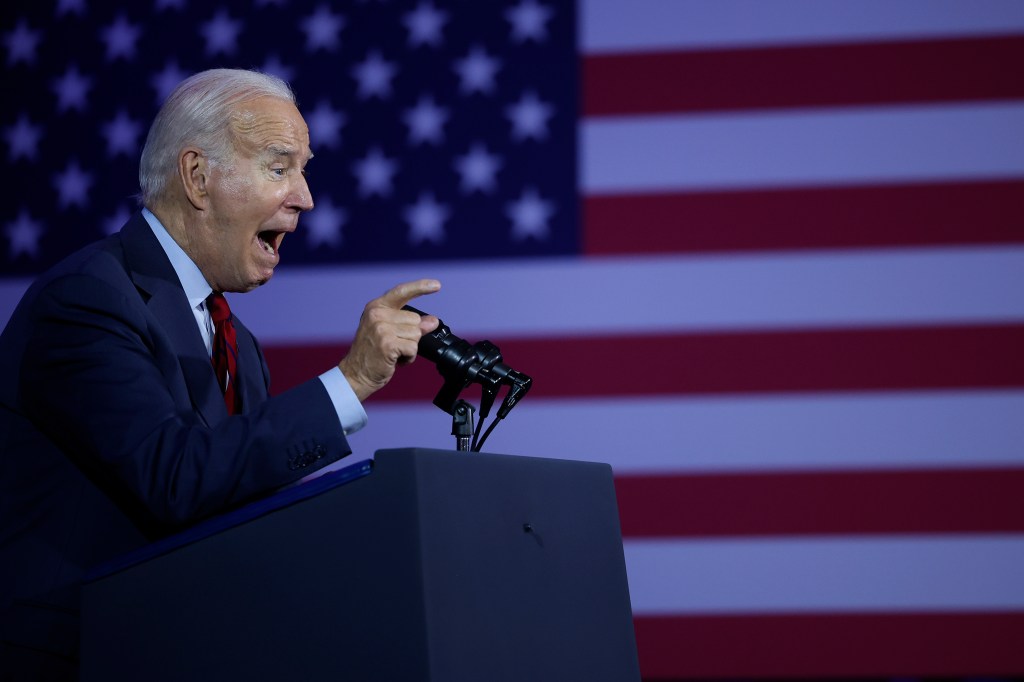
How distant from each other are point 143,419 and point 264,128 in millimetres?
563

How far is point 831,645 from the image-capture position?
2514 millimetres

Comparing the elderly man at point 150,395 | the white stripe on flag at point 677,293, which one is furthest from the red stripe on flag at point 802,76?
the elderly man at point 150,395

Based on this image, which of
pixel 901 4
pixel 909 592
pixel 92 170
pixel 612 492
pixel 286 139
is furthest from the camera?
pixel 92 170

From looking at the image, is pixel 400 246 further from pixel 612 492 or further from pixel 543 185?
pixel 612 492

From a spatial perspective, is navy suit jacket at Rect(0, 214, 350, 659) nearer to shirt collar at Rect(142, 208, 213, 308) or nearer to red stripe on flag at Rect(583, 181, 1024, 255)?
shirt collar at Rect(142, 208, 213, 308)

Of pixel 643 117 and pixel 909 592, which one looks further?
pixel 643 117

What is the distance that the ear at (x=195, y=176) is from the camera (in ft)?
4.99

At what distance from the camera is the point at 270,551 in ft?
3.03

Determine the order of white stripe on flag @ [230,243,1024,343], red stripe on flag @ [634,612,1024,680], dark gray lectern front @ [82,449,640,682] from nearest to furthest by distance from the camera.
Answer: dark gray lectern front @ [82,449,640,682], red stripe on flag @ [634,612,1024,680], white stripe on flag @ [230,243,1024,343]

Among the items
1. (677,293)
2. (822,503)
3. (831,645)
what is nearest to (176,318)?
(677,293)

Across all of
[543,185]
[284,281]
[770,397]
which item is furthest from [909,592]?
[284,281]

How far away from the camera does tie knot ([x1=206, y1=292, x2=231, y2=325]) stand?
1542 mm

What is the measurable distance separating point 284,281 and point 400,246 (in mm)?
331

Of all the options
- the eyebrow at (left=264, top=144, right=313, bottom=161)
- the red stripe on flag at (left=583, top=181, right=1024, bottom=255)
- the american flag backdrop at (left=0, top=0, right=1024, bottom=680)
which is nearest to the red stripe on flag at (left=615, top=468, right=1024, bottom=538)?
the american flag backdrop at (left=0, top=0, right=1024, bottom=680)
